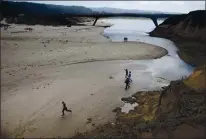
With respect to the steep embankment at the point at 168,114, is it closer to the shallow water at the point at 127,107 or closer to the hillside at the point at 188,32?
the shallow water at the point at 127,107

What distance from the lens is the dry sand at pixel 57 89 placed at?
17672 mm

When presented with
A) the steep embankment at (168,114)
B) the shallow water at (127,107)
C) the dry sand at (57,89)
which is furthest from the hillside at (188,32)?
the steep embankment at (168,114)

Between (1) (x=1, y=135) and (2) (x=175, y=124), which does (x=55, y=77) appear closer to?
(1) (x=1, y=135)

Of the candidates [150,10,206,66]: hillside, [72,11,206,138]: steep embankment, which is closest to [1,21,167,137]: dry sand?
[72,11,206,138]: steep embankment

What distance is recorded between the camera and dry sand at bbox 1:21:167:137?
17672 mm

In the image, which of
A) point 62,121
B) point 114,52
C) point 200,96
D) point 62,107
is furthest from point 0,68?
point 200,96

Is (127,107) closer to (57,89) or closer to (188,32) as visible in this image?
(57,89)

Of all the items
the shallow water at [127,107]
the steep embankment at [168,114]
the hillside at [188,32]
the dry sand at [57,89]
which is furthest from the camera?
the hillside at [188,32]

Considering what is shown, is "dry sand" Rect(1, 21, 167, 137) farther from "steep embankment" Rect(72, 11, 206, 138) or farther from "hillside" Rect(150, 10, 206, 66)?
"hillside" Rect(150, 10, 206, 66)

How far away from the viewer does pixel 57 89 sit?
24.8 meters

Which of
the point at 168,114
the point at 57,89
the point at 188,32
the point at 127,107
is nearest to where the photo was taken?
the point at 168,114

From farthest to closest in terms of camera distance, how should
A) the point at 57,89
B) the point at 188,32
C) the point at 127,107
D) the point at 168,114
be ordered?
1. the point at 188,32
2. the point at 57,89
3. the point at 127,107
4. the point at 168,114

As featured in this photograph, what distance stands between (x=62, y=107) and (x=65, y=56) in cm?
2082

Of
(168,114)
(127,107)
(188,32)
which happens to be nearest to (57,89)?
(127,107)
